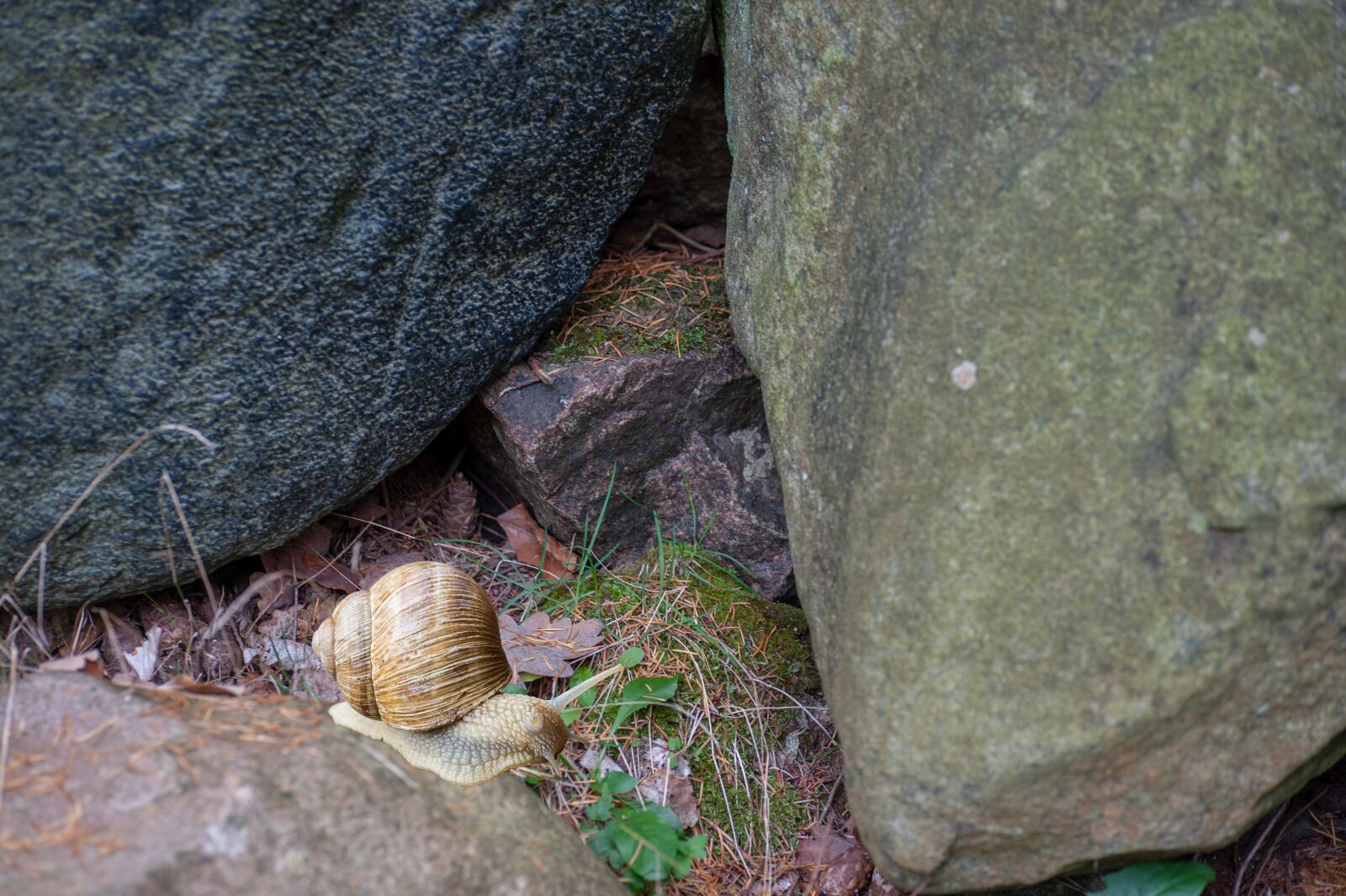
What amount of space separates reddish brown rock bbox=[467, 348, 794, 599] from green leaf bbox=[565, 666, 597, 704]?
1.48 ft

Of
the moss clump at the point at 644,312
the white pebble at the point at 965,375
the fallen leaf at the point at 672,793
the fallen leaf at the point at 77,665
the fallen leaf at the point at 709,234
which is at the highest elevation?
the white pebble at the point at 965,375

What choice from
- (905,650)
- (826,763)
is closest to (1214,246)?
(905,650)

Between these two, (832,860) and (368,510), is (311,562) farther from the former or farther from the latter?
(832,860)

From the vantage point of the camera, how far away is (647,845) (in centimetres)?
193

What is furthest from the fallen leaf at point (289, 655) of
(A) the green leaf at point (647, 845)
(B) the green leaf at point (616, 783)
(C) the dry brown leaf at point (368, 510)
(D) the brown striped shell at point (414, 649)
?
(A) the green leaf at point (647, 845)

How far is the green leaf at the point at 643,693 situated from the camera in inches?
87.6

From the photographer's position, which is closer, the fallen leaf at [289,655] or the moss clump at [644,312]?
the fallen leaf at [289,655]

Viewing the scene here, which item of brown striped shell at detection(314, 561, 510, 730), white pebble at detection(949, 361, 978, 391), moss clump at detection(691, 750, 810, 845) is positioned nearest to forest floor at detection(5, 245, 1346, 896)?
moss clump at detection(691, 750, 810, 845)

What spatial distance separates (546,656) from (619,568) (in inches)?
15.3

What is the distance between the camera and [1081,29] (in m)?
1.64

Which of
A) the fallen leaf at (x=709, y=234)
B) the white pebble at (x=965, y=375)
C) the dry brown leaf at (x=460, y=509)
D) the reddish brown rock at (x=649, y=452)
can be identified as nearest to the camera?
the white pebble at (x=965, y=375)

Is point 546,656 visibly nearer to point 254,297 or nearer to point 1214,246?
point 254,297

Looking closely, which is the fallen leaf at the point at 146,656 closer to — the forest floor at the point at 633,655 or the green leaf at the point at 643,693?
the forest floor at the point at 633,655

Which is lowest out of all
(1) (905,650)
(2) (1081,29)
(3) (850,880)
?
(3) (850,880)
